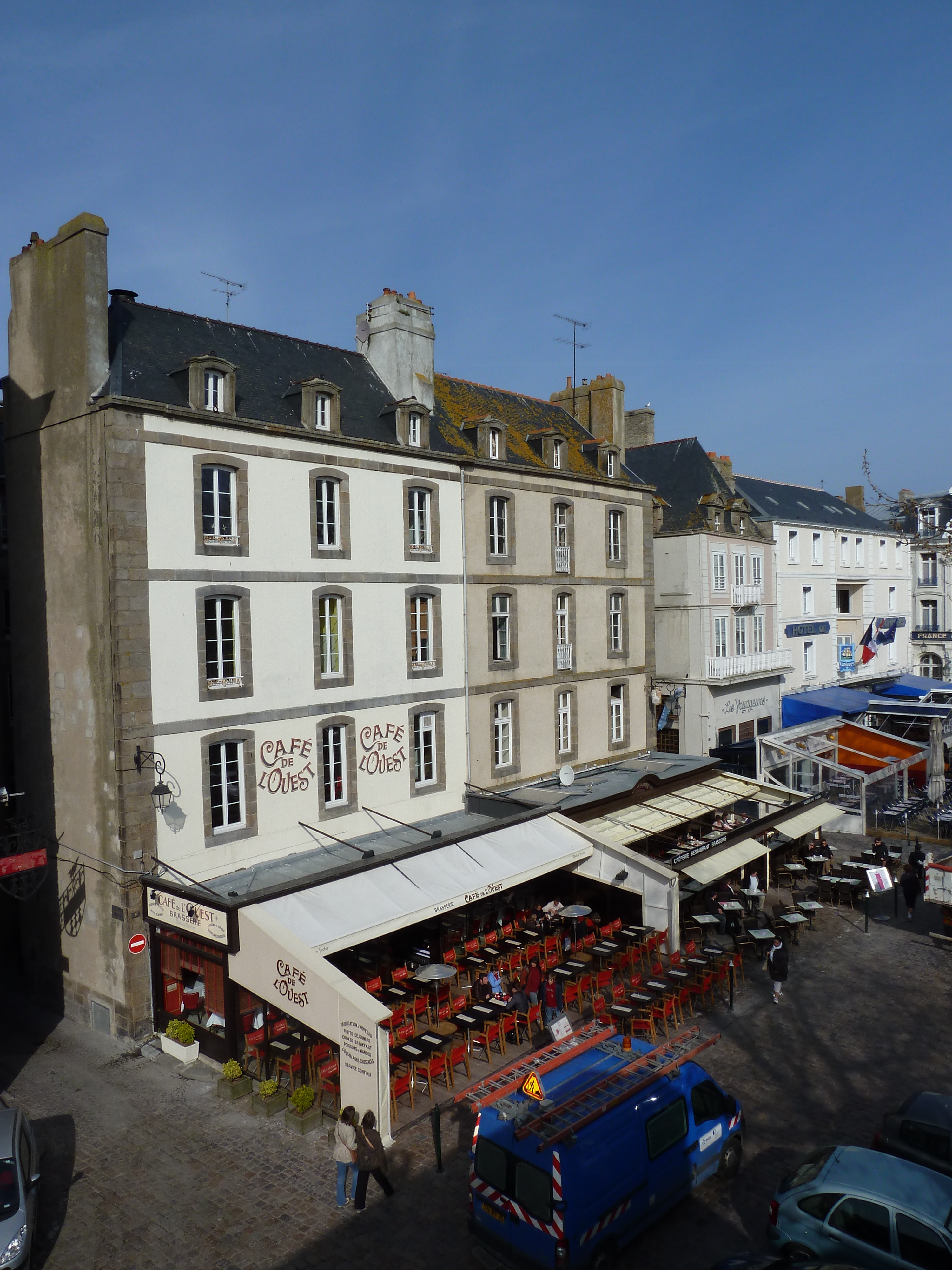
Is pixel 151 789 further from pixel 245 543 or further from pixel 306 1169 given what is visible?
pixel 306 1169

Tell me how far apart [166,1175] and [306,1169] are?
195 centimetres

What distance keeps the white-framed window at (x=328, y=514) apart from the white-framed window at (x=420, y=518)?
86.0 inches

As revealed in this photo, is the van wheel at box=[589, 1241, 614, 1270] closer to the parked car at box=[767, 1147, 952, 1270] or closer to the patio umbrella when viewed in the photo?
the parked car at box=[767, 1147, 952, 1270]

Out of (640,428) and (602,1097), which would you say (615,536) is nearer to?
(640,428)

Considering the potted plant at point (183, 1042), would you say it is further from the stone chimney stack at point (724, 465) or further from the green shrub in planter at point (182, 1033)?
the stone chimney stack at point (724, 465)

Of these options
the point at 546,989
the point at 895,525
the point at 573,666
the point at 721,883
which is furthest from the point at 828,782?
the point at 895,525

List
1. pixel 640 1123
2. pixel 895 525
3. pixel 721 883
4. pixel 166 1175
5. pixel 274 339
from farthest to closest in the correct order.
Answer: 1. pixel 721 883
2. pixel 274 339
3. pixel 166 1175
4. pixel 640 1123
5. pixel 895 525

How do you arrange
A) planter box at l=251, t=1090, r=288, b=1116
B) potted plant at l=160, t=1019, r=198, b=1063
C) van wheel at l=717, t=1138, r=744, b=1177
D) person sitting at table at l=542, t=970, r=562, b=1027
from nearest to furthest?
van wheel at l=717, t=1138, r=744, b=1177, planter box at l=251, t=1090, r=288, b=1116, potted plant at l=160, t=1019, r=198, b=1063, person sitting at table at l=542, t=970, r=562, b=1027

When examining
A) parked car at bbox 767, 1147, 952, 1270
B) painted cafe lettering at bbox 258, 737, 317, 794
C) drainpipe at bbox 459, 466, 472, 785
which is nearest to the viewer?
parked car at bbox 767, 1147, 952, 1270

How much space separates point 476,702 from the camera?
2317 cm

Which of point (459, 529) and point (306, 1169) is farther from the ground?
point (459, 529)

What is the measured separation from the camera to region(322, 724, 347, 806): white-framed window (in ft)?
64.4

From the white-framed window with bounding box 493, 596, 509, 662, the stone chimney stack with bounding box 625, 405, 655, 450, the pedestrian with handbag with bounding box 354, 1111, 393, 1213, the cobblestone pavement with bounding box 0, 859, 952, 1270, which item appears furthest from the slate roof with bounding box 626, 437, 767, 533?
the pedestrian with handbag with bounding box 354, 1111, 393, 1213

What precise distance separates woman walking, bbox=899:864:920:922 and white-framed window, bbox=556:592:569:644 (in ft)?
34.5
